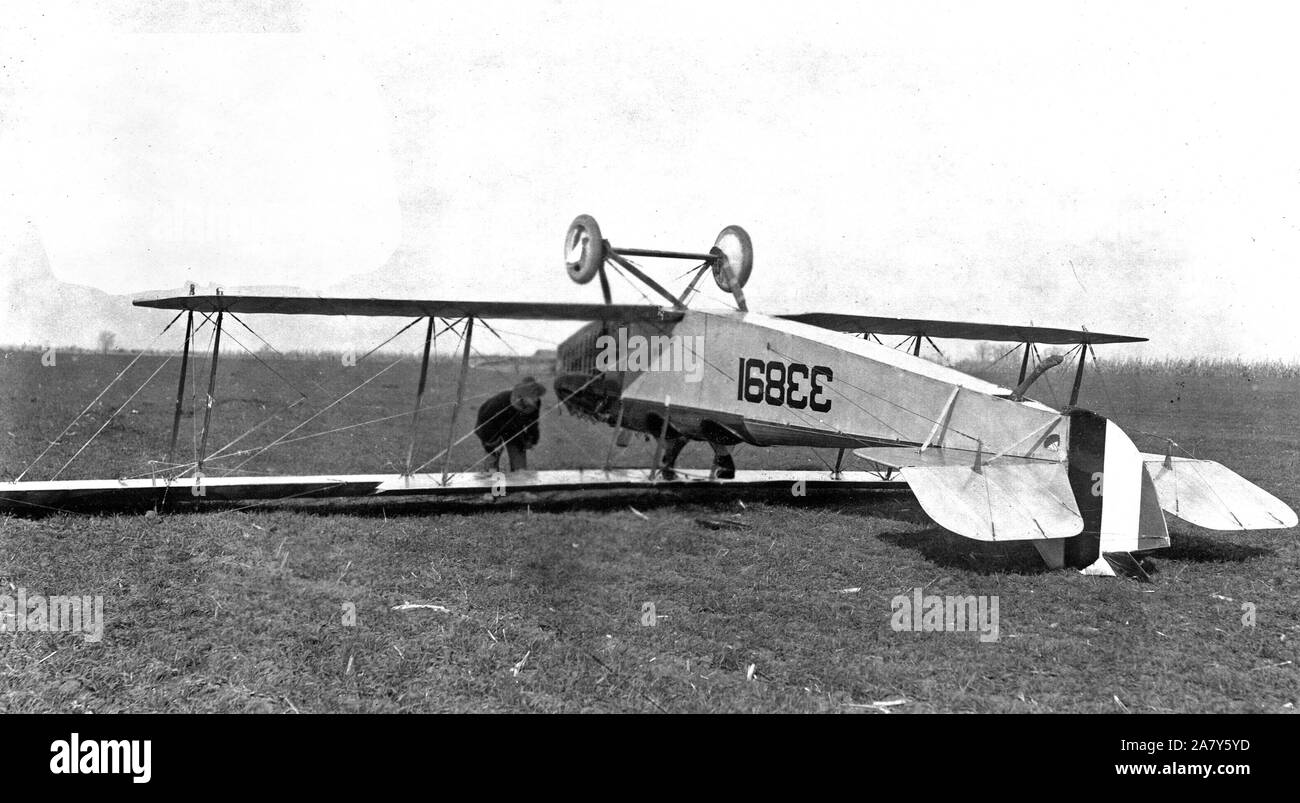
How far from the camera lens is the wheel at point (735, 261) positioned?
24.7 ft

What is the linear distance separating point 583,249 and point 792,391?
2.45 m

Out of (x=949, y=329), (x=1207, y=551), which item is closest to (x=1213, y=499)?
(x=1207, y=551)

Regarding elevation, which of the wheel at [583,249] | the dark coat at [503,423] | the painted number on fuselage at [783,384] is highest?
the wheel at [583,249]

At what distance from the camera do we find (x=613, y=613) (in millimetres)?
4426

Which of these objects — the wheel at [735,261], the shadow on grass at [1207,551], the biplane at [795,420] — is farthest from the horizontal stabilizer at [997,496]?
the wheel at [735,261]

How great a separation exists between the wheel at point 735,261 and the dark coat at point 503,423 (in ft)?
9.22

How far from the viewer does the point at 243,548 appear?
221 inches

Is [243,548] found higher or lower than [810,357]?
lower

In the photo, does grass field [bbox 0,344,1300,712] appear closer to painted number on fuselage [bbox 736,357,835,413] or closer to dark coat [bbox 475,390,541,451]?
painted number on fuselage [bbox 736,357,835,413]

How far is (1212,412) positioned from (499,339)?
11019mm

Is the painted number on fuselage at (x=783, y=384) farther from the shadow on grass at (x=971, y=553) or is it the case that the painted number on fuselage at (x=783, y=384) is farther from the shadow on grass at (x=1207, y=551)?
the shadow on grass at (x=1207, y=551)

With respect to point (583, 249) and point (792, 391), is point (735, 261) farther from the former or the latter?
point (583, 249)
